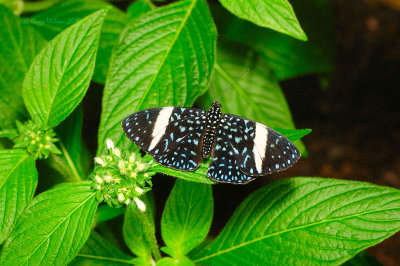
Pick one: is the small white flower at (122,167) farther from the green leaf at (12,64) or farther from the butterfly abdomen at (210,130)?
the green leaf at (12,64)

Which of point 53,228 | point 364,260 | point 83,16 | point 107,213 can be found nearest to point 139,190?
point 53,228

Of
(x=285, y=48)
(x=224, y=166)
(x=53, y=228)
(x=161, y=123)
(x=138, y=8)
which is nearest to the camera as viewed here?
(x=53, y=228)

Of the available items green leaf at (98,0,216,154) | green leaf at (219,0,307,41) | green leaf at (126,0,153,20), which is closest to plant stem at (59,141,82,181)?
green leaf at (98,0,216,154)

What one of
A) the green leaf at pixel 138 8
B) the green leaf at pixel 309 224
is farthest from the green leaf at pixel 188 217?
the green leaf at pixel 138 8

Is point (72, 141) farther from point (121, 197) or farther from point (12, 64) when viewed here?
point (121, 197)

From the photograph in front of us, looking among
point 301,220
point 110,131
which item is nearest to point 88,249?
point 110,131
